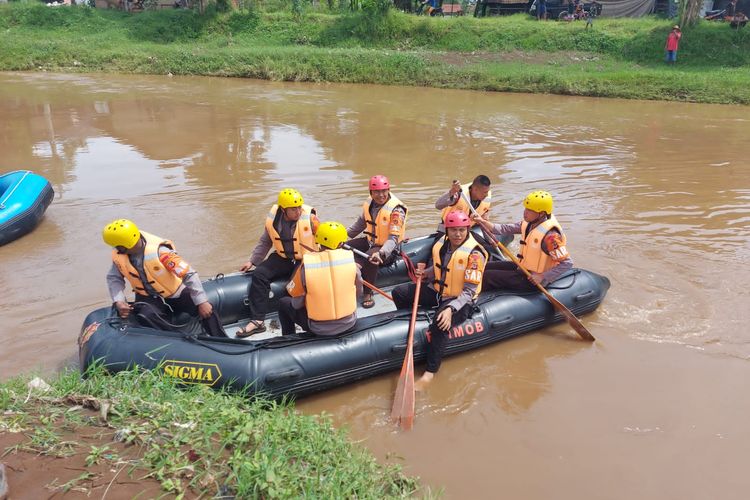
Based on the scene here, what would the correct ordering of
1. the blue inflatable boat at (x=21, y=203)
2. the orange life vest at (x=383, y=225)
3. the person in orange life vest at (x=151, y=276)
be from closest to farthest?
the person in orange life vest at (x=151, y=276), the orange life vest at (x=383, y=225), the blue inflatable boat at (x=21, y=203)

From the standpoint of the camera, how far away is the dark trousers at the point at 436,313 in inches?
160

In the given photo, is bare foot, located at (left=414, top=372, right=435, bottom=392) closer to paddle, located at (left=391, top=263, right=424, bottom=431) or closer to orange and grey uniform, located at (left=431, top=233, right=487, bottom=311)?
paddle, located at (left=391, top=263, right=424, bottom=431)

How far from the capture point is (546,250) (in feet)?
15.0

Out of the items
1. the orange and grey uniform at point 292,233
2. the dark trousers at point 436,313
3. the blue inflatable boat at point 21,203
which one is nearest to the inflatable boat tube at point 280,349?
the dark trousers at point 436,313

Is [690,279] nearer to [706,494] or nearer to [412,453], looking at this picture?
[706,494]

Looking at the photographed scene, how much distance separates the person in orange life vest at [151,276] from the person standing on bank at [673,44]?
57.2 ft

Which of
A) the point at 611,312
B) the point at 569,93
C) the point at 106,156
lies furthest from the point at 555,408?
the point at 569,93

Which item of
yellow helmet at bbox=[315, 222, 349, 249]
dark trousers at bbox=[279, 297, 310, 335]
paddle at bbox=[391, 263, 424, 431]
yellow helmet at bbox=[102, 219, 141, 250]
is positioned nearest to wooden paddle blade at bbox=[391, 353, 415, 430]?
paddle at bbox=[391, 263, 424, 431]

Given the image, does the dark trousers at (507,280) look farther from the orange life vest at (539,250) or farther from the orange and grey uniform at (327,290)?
the orange and grey uniform at (327,290)

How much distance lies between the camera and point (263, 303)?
15.0 ft

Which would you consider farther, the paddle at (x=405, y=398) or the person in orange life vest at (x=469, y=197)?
the person in orange life vest at (x=469, y=197)

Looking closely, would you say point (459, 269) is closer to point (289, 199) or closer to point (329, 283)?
point (329, 283)

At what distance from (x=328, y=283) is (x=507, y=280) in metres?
1.76

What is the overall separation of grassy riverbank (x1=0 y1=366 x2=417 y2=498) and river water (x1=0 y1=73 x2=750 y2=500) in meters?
0.58
